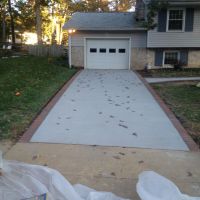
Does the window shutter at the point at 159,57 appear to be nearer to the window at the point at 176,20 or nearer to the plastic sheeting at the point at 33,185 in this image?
the window at the point at 176,20

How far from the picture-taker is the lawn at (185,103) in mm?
7039

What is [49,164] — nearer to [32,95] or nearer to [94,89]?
[32,95]

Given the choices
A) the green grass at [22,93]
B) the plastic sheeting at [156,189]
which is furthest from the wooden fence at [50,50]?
the plastic sheeting at [156,189]

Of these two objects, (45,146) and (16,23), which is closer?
(45,146)

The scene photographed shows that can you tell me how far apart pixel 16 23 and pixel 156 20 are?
3226 centimetres

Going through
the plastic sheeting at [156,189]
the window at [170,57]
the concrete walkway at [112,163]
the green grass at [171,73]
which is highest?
→ the window at [170,57]

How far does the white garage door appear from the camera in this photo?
20203 millimetres

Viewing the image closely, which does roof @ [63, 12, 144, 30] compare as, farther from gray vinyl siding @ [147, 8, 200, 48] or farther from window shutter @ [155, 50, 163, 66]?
window shutter @ [155, 50, 163, 66]

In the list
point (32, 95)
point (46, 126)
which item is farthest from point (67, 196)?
point (32, 95)

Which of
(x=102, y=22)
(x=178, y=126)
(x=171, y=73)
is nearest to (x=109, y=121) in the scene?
(x=178, y=126)

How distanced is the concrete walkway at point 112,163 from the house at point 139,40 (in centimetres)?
1454

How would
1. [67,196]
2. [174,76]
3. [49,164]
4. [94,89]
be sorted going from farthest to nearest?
1. [174,76]
2. [94,89]
3. [49,164]
4. [67,196]

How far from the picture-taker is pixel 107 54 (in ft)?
66.8

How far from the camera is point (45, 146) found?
5.66 m
